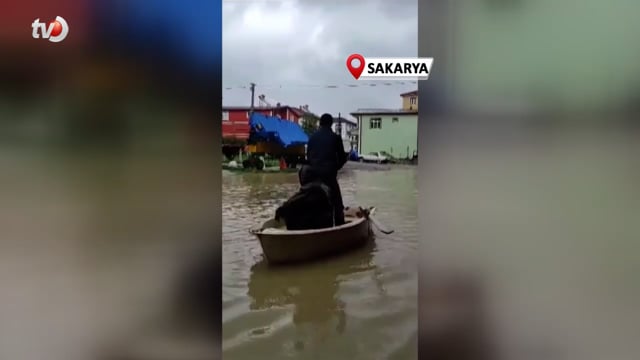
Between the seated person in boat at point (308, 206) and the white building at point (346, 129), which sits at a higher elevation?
the white building at point (346, 129)

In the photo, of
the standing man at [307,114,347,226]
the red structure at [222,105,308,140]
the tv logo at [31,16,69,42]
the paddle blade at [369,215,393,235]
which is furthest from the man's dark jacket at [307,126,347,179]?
the tv logo at [31,16,69,42]

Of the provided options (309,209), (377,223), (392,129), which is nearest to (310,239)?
(309,209)

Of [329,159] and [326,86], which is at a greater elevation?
[326,86]

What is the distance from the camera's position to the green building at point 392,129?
2217 mm

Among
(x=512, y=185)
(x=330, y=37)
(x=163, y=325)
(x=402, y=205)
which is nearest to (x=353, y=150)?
(x=402, y=205)

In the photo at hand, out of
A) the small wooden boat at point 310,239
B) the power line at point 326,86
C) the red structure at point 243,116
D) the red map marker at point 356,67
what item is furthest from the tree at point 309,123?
the small wooden boat at point 310,239

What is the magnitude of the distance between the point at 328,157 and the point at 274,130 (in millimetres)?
251

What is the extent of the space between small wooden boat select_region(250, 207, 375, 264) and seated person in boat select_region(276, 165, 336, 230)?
29 mm

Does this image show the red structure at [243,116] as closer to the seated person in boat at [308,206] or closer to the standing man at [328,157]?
the standing man at [328,157]

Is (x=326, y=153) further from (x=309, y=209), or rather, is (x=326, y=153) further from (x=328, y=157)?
(x=309, y=209)

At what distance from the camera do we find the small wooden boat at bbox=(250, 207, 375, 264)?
2.21m

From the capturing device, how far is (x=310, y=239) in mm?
2221

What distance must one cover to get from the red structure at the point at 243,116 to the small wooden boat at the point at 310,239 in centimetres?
39

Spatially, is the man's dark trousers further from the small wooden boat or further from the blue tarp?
the blue tarp
